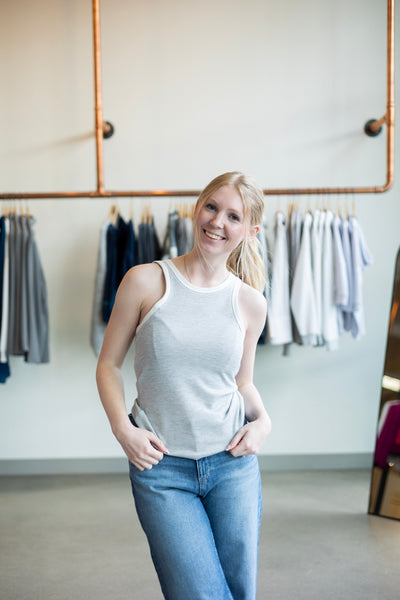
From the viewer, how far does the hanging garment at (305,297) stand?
3.61 metres

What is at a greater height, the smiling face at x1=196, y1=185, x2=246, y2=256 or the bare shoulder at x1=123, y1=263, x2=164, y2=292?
the smiling face at x1=196, y1=185, x2=246, y2=256

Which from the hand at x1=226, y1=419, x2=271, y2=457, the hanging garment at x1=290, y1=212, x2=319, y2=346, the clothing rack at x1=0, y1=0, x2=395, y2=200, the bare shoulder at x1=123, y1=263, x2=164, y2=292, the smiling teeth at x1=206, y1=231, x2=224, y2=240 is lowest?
the hand at x1=226, y1=419, x2=271, y2=457

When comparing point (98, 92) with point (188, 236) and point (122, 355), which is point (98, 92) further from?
point (122, 355)

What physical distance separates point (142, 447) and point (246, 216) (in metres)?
0.60

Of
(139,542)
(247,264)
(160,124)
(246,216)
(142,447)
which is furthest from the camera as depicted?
(160,124)

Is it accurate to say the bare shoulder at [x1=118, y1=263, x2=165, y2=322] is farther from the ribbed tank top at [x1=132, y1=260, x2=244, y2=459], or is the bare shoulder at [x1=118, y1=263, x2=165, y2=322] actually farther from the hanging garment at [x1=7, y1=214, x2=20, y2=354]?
the hanging garment at [x1=7, y1=214, x2=20, y2=354]

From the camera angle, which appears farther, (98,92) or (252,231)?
(98,92)

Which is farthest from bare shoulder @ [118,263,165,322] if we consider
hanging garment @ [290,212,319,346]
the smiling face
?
hanging garment @ [290,212,319,346]

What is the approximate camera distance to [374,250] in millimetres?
4121

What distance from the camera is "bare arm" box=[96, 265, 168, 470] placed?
129cm

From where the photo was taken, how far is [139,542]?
9.70 feet

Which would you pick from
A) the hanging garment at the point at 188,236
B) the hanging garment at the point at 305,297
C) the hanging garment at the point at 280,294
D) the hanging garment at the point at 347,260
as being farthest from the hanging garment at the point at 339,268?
the hanging garment at the point at 188,236

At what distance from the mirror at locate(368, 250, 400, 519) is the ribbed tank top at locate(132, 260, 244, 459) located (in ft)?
6.37

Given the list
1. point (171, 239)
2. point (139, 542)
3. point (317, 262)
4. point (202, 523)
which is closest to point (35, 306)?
point (171, 239)
